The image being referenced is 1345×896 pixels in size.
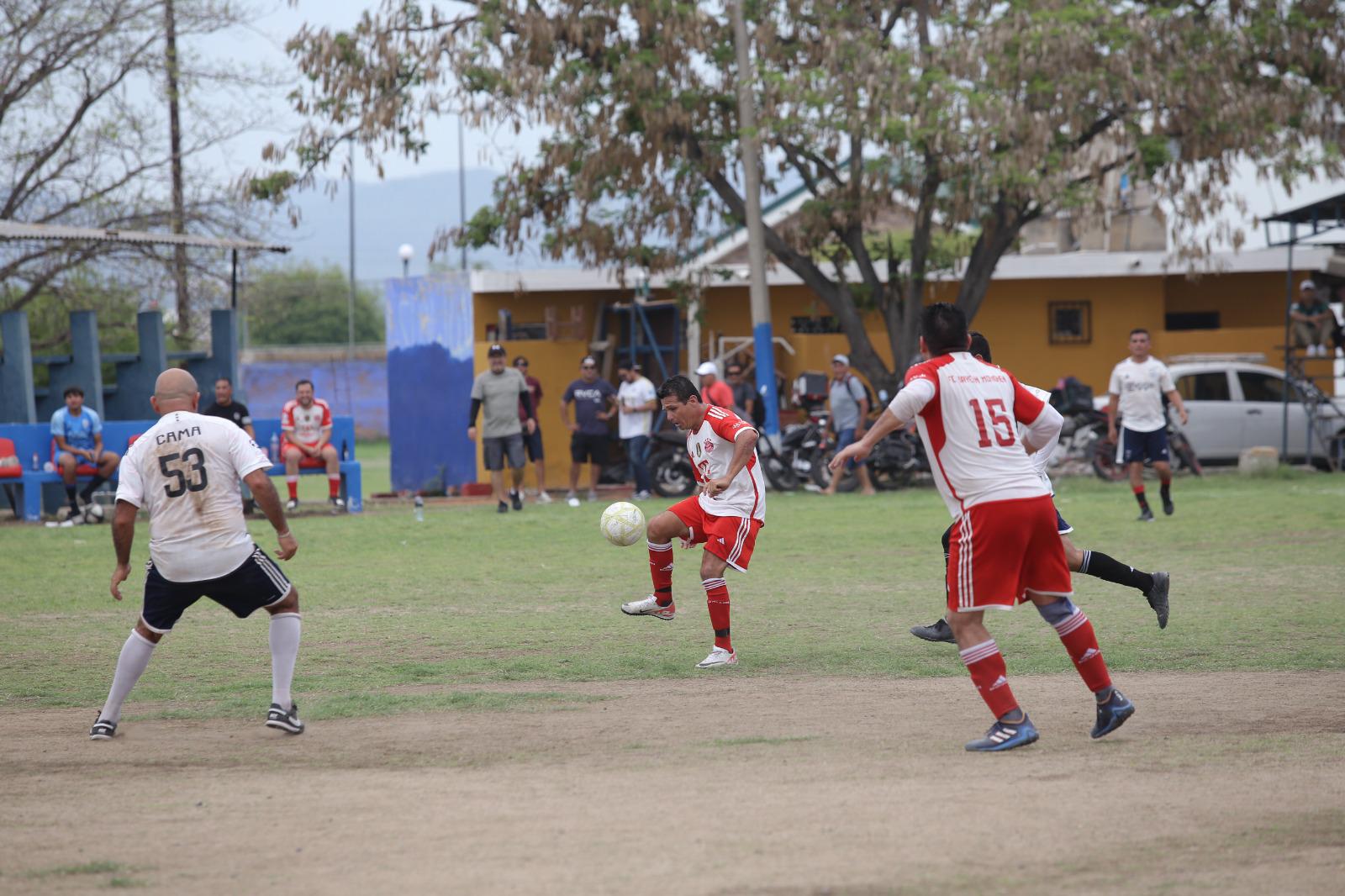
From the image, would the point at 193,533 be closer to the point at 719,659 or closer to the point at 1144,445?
the point at 719,659

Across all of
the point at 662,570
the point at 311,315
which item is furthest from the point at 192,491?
the point at 311,315

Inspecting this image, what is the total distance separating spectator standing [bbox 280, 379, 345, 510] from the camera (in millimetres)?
19797

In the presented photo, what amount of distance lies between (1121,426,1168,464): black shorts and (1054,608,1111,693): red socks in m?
9.91

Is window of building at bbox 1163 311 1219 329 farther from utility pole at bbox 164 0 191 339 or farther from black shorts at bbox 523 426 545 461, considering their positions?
utility pole at bbox 164 0 191 339

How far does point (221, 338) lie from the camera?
21.7 m

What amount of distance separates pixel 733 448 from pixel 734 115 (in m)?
14.4

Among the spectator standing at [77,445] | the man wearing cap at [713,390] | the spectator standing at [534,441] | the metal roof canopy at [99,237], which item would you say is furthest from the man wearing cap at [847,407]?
the spectator standing at [77,445]

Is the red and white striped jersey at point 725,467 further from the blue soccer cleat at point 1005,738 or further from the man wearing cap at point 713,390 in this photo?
the man wearing cap at point 713,390

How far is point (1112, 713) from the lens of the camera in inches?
254

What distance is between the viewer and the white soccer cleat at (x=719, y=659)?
28.2 feet

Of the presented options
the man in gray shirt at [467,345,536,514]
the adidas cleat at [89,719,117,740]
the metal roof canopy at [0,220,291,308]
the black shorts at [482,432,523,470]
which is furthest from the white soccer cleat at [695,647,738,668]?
the metal roof canopy at [0,220,291,308]

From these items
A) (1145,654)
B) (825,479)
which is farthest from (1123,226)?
(1145,654)

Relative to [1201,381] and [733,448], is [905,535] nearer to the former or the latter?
[733,448]

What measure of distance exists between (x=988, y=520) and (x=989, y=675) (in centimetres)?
65
